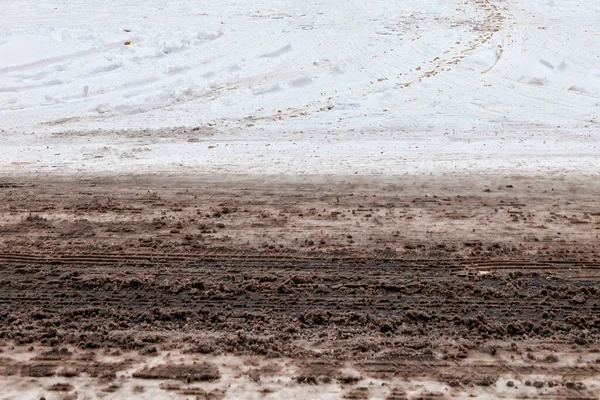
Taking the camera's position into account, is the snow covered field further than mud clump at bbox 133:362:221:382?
Yes

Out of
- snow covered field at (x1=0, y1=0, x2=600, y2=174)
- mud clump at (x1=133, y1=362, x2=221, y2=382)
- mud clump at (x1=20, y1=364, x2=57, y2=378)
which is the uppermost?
snow covered field at (x1=0, y1=0, x2=600, y2=174)

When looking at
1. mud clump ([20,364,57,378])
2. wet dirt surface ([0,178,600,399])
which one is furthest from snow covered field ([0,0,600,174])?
mud clump ([20,364,57,378])

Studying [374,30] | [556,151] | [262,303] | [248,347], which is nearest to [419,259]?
[262,303]

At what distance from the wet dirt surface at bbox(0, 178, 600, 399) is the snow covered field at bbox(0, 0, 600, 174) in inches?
45.7

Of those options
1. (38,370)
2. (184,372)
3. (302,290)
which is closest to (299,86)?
(302,290)

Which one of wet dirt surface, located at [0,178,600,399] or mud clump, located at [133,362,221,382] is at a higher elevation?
wet dirt surface, located at [0,178,600,399]

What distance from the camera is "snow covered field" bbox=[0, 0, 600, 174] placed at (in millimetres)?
7883

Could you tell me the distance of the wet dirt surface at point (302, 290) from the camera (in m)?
3.79

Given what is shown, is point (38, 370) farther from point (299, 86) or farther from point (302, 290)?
point (299, 86)

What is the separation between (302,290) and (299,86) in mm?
6848

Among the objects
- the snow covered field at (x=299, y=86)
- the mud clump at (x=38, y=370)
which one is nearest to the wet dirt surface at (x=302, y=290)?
the mud clump at (x=38, y=370)

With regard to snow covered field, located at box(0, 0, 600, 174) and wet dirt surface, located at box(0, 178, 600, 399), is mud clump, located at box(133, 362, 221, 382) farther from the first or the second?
snow covered field, located at box(0, 0, 600, 174)

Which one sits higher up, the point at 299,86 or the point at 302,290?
the point at 299,86

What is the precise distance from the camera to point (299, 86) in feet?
35.4
